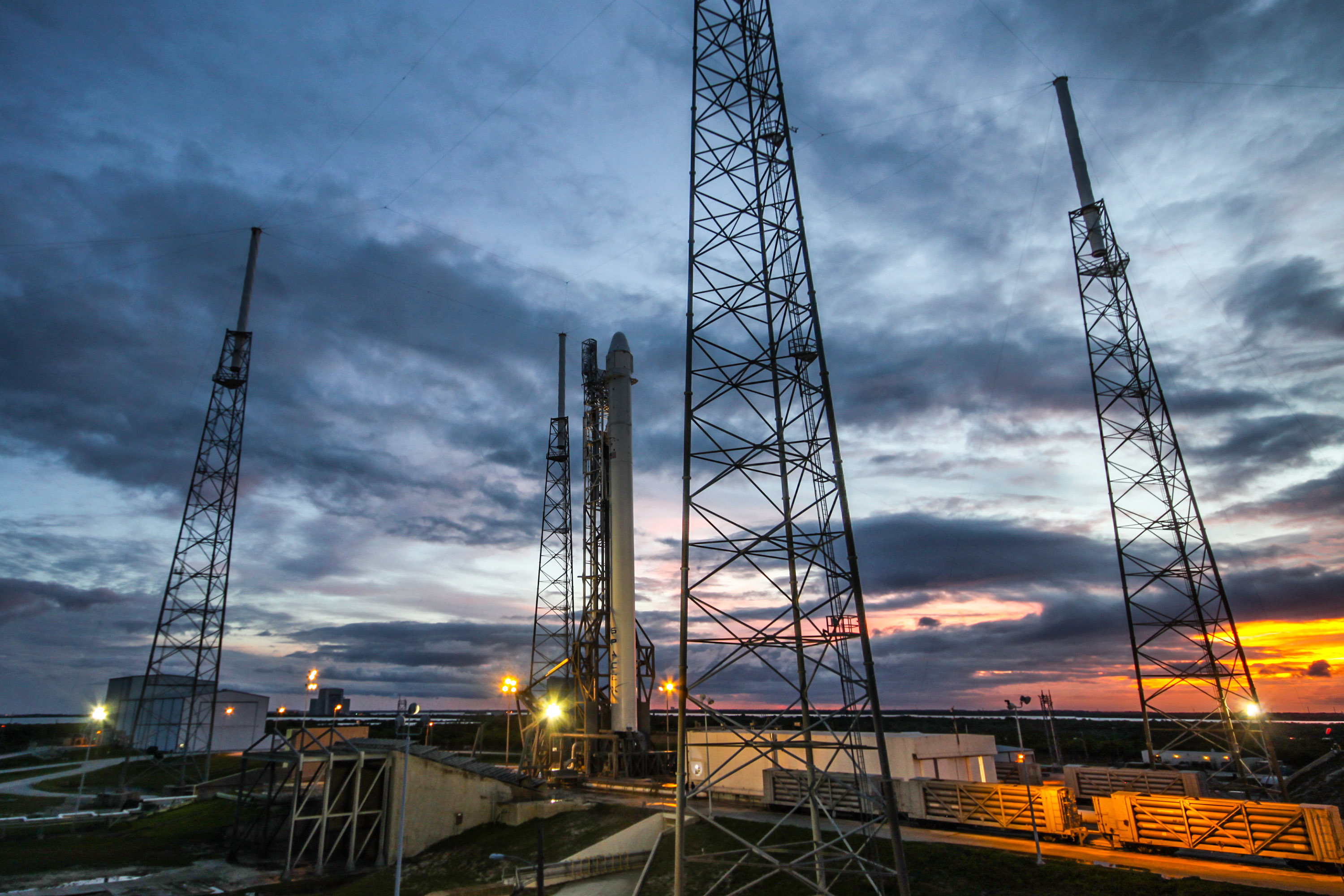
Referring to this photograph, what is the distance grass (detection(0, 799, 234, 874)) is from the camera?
104ft

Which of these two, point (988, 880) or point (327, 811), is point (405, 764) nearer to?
point (327, 811)

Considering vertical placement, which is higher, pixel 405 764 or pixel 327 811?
pixel 405 764

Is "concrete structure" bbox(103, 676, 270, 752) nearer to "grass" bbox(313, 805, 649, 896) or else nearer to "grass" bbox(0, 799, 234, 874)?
"grass" bbox(0, 799, 234, 874)

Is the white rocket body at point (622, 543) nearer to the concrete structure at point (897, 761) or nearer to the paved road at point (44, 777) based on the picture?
the concrete structure at point (897, 761)

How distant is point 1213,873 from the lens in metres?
18.8

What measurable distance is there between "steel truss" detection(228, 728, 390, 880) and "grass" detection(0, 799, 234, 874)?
195 cm

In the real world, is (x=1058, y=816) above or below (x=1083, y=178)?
below

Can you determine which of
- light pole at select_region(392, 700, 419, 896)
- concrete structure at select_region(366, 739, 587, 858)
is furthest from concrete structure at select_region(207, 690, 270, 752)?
light pole at select_region(392, 700, 419, 896)

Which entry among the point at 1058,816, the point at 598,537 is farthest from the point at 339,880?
the point at 1058,816

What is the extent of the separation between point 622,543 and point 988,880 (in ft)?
92.1

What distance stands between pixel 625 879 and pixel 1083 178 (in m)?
42.6

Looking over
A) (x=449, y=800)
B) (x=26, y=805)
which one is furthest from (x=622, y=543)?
(x=26, y=805)

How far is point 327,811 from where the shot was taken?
1296 inches

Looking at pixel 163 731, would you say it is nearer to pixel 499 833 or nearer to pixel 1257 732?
pixel 499 833
